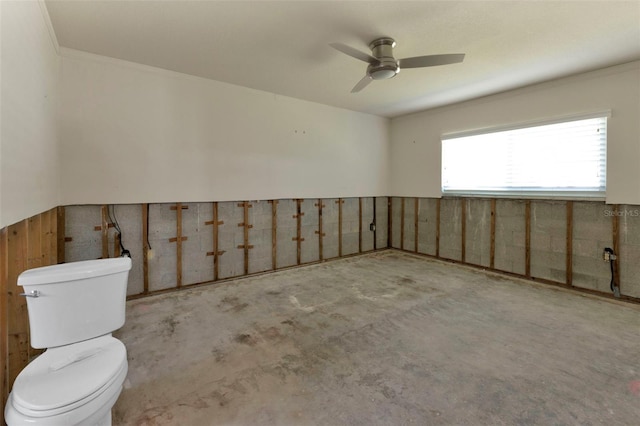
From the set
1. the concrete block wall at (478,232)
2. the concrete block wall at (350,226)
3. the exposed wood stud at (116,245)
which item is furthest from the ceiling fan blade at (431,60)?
the exposed wood stud at (116,245)

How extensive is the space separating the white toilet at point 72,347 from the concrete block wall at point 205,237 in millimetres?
1762

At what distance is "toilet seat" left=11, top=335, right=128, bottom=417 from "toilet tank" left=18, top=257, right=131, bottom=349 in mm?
88

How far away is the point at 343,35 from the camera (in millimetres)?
2793

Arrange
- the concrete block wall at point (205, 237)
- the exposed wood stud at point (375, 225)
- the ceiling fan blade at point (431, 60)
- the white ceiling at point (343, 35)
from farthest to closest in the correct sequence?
the exposed wood stud at point (375, 225), the concrete block wall at point (205, 237), the ceiling fan blade at point (431, 60), the white ceiling at point (343, 35)

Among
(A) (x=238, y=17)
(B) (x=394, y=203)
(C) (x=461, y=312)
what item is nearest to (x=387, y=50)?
(A) (x=238, y=17)

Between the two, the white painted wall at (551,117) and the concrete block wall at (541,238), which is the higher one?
the white painted wall at (551,117)

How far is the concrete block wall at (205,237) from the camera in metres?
3.43

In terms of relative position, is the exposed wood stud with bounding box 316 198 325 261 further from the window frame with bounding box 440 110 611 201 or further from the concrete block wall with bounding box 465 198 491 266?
the concrete block wall with bounding box 465 198 491 266

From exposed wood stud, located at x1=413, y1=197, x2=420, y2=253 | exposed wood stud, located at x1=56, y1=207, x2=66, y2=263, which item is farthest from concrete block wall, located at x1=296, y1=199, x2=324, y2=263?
exposed wood stud, located at x1=56, y1=207, x2=66, y2=263

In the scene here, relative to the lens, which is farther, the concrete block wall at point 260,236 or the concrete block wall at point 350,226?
the concrete block wall at point 350,226

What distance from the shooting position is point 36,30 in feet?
7.34

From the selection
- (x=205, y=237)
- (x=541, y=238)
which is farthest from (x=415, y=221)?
(x=205, y=237)

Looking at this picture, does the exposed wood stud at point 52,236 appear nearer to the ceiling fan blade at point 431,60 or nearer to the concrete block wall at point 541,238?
the ceiling fan blade at point 431,60

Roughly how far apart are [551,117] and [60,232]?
6107 millimetres
